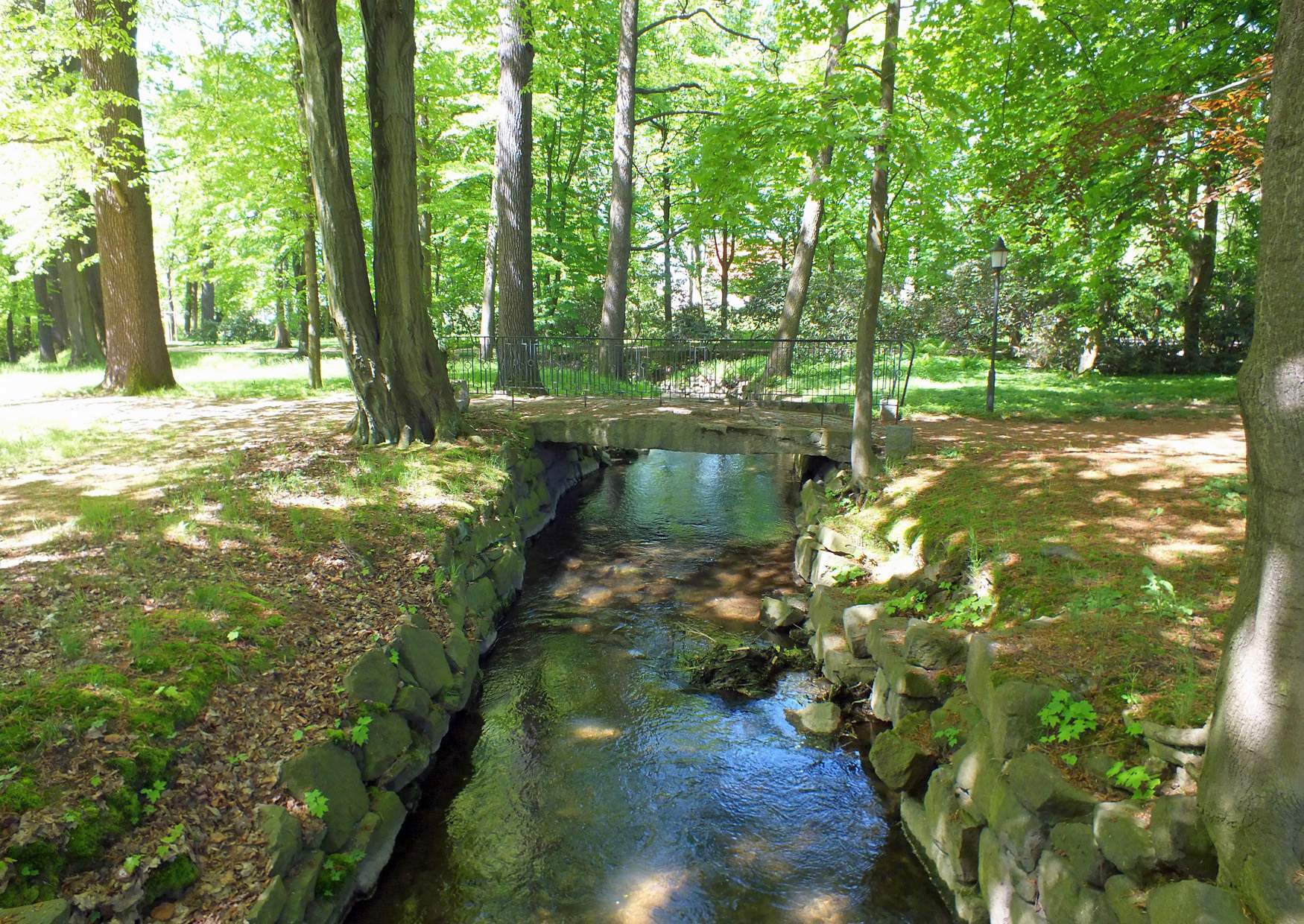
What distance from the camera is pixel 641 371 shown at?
1611cm

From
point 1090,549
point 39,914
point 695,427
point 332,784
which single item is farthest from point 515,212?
point 39,914

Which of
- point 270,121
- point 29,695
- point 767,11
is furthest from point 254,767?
point 767,11

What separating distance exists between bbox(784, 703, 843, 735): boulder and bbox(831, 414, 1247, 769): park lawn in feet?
3.43

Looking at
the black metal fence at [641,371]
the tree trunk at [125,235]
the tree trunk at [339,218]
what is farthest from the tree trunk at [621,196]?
the tree trunk at [125,235]

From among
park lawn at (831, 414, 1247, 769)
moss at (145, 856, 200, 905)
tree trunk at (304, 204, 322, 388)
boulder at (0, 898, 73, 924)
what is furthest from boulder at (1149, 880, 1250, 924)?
tree trunk at (304, 204, 322, 388)

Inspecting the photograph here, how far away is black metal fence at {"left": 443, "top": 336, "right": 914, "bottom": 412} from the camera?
1427 cm

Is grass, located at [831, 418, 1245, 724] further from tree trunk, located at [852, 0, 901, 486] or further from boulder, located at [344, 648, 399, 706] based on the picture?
boulder, located at [344, 648, 399, 706]

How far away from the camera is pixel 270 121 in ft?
41.3

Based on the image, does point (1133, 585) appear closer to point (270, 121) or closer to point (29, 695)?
point (29, 695)

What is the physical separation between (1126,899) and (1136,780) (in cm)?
60

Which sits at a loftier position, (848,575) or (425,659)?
(848,575)

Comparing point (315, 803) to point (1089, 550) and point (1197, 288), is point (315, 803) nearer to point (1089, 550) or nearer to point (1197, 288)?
point (1089, 550)

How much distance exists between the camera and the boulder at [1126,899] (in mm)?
3219

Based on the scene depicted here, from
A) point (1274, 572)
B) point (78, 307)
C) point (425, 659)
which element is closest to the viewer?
point (1274, 572)
